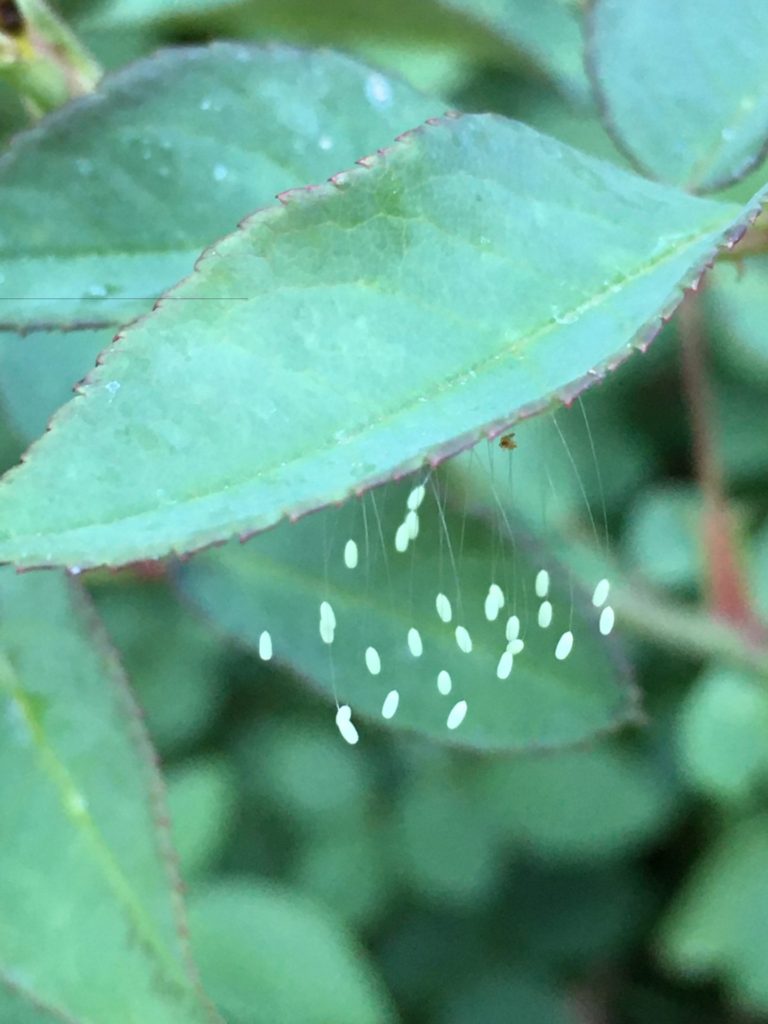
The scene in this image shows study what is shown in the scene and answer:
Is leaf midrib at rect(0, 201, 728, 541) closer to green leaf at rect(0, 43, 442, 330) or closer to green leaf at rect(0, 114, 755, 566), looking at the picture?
green leaf at rect(0, 114, 755, 566)

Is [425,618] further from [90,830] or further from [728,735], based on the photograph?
[728,735]

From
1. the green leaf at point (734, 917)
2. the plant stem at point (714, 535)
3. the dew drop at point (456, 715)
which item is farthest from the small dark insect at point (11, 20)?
the green leaf at point (734, 917)

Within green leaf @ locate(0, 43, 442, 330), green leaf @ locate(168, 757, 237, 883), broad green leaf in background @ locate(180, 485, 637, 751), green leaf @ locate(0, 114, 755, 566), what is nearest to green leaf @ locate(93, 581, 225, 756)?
green leaf @ locate(168, 757, 237, 883)

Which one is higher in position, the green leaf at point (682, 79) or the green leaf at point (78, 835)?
the green leaf at point (682, 79)

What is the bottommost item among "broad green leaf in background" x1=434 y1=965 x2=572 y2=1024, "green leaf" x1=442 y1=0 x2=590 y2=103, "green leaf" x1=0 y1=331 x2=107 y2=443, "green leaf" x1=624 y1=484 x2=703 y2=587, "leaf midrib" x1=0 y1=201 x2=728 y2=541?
"broad green leaf in background" x1=434 y1=965 x2=572 y2=1024

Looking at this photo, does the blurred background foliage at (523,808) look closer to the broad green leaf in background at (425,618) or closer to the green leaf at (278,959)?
the green leaf at (278,959)

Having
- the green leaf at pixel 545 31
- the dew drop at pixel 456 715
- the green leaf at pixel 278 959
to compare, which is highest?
the green leaf at pixel 545 31
